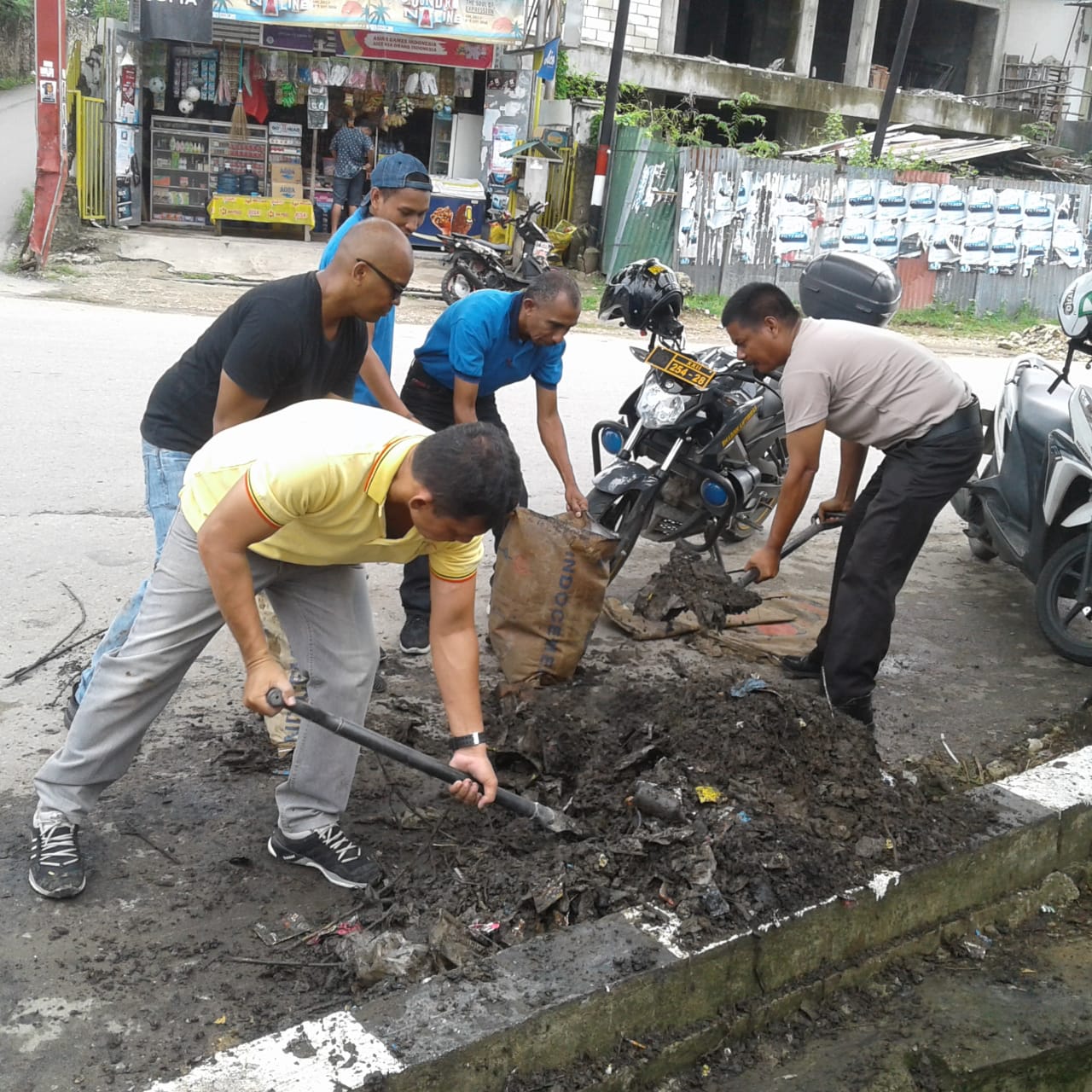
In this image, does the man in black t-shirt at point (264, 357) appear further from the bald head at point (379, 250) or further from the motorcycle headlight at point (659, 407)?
the motorcycle headlight at point (659, 407)

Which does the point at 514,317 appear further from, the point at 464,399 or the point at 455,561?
the point at 455,561

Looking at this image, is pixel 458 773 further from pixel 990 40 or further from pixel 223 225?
pixel 990 40

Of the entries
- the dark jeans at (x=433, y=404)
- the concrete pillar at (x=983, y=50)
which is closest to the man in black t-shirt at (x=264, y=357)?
the dark jeans at (x=433, y=404)

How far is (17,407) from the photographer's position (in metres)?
7.46

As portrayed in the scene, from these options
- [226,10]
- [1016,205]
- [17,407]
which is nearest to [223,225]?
[226,10]

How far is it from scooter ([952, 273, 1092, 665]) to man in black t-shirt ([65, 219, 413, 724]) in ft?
10.0

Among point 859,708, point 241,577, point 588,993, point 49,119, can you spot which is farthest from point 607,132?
point 588,993

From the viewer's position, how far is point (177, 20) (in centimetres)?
1522

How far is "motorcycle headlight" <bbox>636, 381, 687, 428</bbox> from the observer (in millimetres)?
5480

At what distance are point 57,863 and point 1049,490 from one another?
13.8 ft

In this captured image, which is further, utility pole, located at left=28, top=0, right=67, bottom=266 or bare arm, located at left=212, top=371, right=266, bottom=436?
utility pole, located at left=28, top=0, right=67, bottom=266

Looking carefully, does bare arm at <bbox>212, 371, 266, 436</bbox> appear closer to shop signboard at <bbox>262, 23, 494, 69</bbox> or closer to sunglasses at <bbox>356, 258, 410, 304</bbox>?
sunglasses at <bbox>356, 258, 410, 304</bbox>

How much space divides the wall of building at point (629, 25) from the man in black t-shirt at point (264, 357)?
19186 millimetres

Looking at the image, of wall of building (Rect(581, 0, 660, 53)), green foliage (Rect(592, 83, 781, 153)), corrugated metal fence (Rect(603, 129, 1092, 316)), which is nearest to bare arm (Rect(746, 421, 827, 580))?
corrugated metal fence (Rect(603, 129, 1092, 316))
